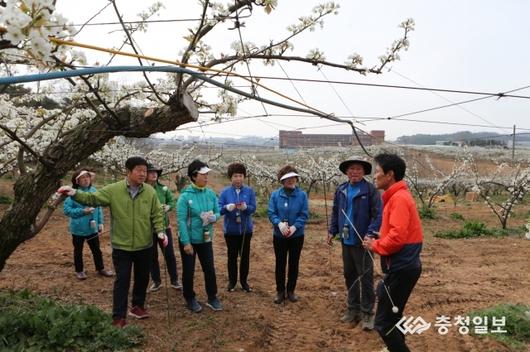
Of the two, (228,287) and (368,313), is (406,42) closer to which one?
(368,313)

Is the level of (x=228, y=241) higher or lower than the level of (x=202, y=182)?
lower

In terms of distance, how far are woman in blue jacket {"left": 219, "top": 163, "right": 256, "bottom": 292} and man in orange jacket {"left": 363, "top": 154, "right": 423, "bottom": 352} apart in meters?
2.23

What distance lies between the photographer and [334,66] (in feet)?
11.8

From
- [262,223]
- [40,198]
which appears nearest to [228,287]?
[40,198]

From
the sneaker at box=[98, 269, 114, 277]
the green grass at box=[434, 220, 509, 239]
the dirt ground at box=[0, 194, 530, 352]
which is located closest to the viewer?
the dirt ground at box=[0, 194, 530, 352]

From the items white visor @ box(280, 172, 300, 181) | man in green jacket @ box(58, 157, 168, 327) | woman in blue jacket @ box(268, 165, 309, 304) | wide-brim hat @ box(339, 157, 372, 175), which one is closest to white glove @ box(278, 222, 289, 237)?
woman in blue jacket @ box(268, 165, 309, 304)

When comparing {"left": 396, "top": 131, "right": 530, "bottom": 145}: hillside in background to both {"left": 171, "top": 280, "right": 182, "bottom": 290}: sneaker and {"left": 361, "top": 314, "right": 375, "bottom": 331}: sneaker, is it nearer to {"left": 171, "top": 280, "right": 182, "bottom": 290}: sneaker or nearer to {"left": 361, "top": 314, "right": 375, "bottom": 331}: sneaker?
{"left": 361, "top": 314, "right": 375, "bottom": 331}: sneaker

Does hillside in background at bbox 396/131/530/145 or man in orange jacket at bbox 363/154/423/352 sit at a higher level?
hillside in background at bbox 396/131/530/145

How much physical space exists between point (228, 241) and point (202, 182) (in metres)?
0.95

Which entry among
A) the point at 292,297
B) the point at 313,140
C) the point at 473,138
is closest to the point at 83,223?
the point at 292,297

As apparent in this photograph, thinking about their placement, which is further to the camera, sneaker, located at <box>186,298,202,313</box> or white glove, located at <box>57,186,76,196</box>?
sneaker, located at <box>186,298,202,313</box>

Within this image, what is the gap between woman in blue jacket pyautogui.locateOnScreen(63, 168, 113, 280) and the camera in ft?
17.8

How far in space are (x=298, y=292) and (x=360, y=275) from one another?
1.48 m
